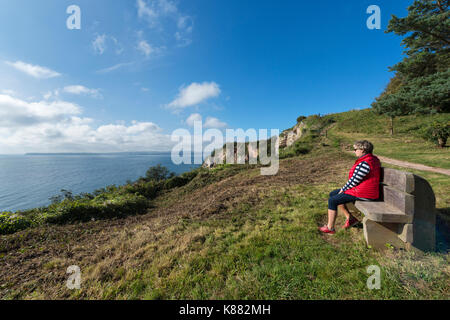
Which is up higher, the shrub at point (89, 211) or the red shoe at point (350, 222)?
the red shoe at point (350, 222)

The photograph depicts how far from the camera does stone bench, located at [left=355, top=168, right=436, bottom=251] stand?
243 cm

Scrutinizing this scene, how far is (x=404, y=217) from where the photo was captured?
242 cm

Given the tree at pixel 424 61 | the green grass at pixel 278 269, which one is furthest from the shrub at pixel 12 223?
the tree at pixel 424 61

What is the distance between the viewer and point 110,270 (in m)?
2.70

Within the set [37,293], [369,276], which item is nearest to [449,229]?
[369,276]

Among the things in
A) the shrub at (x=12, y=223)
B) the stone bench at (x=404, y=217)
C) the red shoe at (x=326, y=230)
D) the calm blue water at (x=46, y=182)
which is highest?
the stone bench at (x=404, y=217)

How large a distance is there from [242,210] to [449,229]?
14.0ft

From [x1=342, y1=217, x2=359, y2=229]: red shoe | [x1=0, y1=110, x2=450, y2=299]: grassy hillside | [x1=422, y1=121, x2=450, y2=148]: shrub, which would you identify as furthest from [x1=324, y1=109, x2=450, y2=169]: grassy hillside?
[x1=0, y1=110, x2=450, y2=299]: grassy hillside

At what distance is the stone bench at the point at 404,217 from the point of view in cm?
243

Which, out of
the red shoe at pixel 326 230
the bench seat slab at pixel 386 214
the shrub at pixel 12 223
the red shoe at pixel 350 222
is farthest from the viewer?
the shrub at pixel 12 223

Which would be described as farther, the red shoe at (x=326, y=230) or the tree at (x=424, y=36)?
the tree at (x=424, y=36)

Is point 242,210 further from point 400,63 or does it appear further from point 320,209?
point 400,63

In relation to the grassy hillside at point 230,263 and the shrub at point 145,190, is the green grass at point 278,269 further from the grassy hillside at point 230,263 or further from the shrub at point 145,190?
the shrub at point 145,190

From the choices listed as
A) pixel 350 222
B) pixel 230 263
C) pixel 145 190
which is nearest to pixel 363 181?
pixel 350 222
